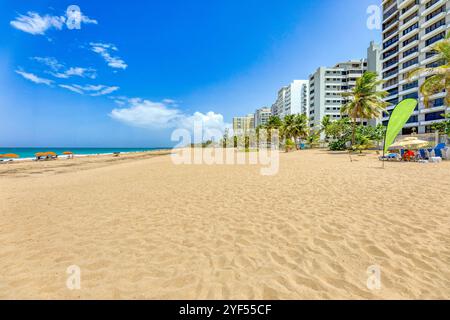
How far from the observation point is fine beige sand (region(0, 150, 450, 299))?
8.70ft

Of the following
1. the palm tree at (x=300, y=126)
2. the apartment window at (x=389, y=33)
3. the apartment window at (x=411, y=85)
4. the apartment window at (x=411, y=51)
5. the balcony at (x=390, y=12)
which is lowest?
the palm tree at (x=300, y=126)

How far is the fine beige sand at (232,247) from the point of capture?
2650mm

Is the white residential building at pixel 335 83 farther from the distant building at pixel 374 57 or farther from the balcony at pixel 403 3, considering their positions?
the balcony at pixel 403 3

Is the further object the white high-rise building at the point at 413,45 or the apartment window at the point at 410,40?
the apartment window at the point at 410,40

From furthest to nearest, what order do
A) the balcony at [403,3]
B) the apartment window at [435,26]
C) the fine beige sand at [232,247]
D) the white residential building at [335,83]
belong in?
the white residential building at [335,83] < the balcony at [403,3] < the apartment window at [435,26] < the fine beige sand at [232,247]

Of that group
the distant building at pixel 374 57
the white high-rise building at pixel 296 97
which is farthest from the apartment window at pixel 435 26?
the white high-rise building at pixel 296 97

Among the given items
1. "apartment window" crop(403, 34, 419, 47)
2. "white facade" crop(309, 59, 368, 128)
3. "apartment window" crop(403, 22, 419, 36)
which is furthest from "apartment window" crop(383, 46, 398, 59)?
"white facade" crop(309, 59, 368, 128)

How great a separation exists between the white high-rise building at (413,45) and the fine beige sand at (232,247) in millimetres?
51641

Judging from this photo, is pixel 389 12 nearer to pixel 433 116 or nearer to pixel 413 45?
pixel 413 45

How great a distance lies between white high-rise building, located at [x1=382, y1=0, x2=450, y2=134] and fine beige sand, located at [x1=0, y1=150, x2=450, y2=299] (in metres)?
51.6

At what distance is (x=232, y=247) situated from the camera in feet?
12.1

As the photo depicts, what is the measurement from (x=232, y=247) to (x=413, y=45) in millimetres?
65469

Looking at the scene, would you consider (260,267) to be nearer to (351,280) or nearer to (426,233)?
(351,280)
